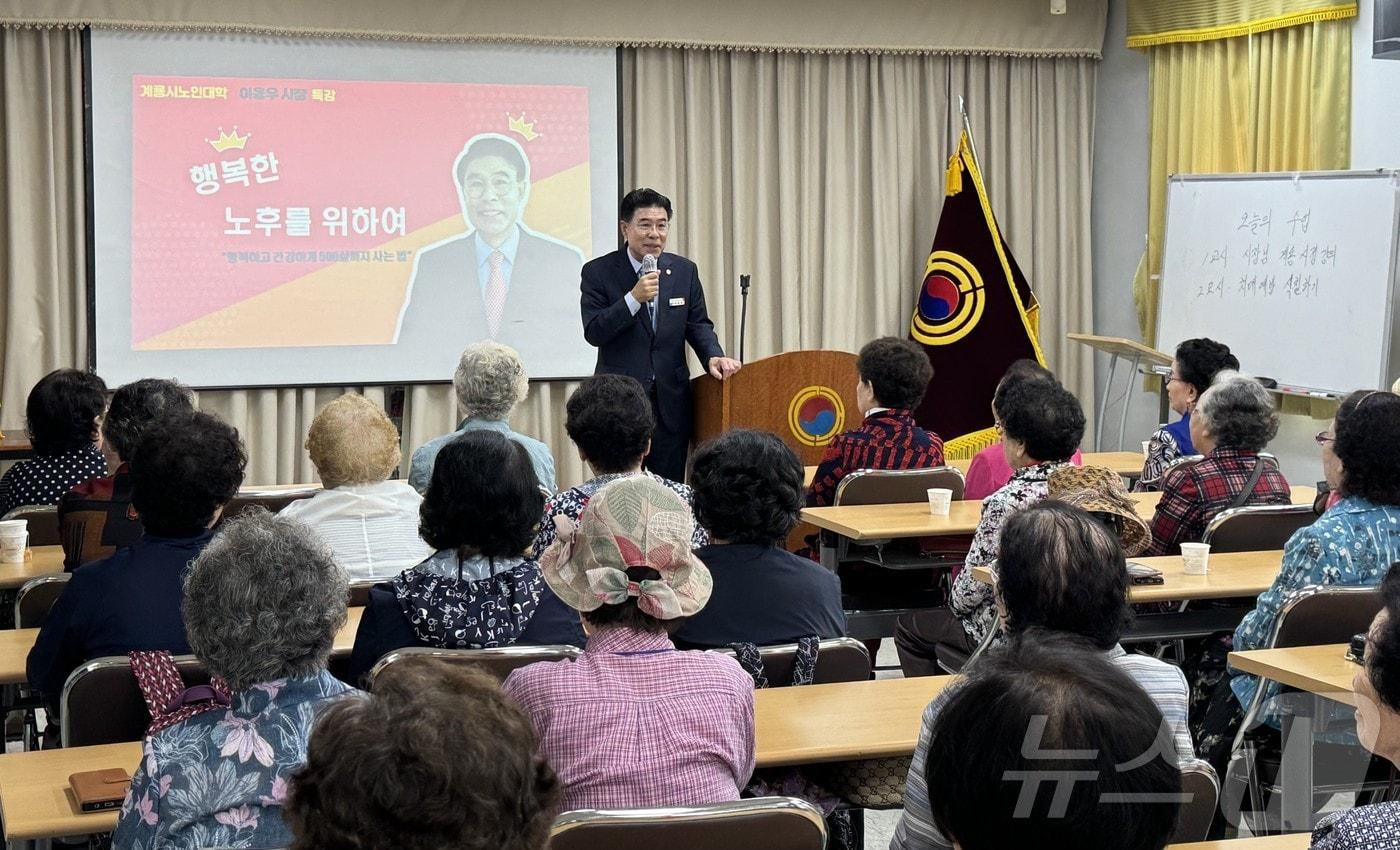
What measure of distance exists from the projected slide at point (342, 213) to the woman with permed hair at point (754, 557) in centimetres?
425

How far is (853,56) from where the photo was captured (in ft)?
25.9

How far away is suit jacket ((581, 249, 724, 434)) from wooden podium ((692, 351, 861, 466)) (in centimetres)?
15

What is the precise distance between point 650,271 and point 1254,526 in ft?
8.70

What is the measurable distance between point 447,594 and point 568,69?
5.02 metres

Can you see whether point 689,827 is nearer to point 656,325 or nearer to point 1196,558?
point 1196,558

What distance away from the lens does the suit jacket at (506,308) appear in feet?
23.5

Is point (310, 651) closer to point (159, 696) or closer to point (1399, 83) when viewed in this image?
point (159, 696)

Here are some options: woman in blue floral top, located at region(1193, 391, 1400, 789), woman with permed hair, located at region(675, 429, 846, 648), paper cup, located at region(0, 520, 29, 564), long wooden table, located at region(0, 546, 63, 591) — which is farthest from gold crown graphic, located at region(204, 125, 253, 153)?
woman in blue floral top, located at region(1193, 391, 1400, 789)

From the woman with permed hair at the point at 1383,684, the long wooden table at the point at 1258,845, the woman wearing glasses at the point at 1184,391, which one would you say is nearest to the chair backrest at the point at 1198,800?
the long wooden table at the point at 1258,845

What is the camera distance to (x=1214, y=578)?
11.6 ft

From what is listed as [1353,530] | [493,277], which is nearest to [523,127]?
[493,277]

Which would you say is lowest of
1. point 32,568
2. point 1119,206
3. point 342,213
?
point 32,568

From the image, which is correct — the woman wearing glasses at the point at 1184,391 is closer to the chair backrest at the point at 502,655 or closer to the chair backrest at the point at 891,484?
the chair backrest at the point at 891,484

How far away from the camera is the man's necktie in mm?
7254
